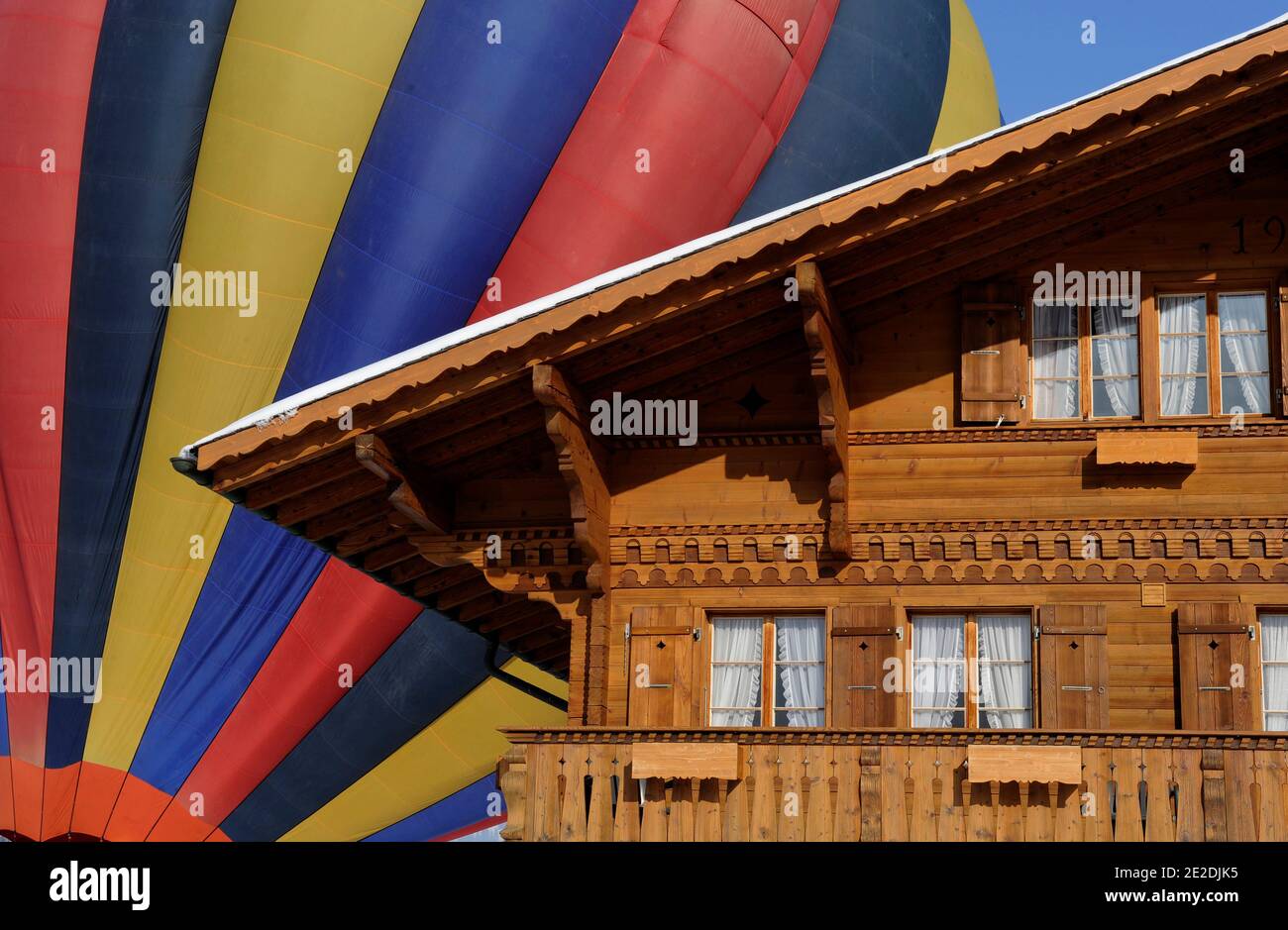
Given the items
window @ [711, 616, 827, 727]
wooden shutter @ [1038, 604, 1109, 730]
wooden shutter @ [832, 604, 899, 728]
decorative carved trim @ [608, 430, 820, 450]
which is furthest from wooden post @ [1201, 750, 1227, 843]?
decorative carved trim @ [608, 430, 820, 450]

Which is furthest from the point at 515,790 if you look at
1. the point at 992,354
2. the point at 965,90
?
the point at 965,90

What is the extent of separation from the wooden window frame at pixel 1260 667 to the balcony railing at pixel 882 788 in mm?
1364

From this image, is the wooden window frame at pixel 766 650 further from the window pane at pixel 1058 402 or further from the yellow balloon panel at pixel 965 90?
the yellow balloon panel at pixel 965 90

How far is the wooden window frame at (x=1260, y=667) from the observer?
17.3m

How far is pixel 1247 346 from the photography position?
18.4 metres

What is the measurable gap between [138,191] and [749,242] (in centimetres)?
1127

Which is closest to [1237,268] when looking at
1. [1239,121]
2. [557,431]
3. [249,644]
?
[1239,121]

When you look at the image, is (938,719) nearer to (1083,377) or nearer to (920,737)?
(920,737)

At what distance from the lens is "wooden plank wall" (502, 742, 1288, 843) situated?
15906mm

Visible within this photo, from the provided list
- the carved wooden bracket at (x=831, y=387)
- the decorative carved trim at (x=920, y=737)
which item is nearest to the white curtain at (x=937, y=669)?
the carved wooden bracket at (x=831, y=387)

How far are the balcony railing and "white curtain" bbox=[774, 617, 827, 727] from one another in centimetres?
121

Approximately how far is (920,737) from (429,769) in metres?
12.6

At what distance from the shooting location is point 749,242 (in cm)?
1733

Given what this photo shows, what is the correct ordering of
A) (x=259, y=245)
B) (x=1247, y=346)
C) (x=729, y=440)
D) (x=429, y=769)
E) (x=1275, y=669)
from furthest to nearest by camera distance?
1. (x=429, y=769)
2. (x=259, y=245)
3. (x=729, y=440)
4. (x=1247, y=346)
5. (x=1275, y=669)
